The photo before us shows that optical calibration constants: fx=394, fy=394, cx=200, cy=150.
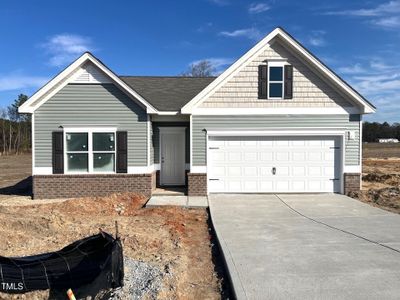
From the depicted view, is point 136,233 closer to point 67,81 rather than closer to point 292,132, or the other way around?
point 67,81

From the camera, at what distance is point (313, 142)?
14.7 m

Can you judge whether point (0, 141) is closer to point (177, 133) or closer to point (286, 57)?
point (177, 133)

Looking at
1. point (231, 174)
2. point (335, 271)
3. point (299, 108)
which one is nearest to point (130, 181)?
point (231, 174)

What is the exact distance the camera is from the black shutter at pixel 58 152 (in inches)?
558

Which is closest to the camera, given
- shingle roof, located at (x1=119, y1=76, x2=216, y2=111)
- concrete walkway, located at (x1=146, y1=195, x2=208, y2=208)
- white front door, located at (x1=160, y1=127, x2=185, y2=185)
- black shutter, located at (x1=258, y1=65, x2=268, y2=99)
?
concrete walkway, located at (x1=146, y1=195, x2=208, y2=208)

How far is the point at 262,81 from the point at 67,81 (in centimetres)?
708

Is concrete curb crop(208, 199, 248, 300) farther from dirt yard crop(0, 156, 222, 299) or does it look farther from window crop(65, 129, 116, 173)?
window crop(65, 129, 116, 173)

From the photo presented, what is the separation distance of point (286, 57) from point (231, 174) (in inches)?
188

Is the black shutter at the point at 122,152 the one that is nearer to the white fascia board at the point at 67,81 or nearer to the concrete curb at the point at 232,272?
the white fascia board at the point at 67,81

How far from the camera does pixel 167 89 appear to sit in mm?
17875

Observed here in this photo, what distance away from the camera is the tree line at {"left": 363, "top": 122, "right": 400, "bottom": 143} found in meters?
134

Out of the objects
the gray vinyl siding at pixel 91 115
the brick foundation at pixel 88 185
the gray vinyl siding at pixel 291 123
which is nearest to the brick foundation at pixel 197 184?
the gray vinyl siding at pixel 291 123

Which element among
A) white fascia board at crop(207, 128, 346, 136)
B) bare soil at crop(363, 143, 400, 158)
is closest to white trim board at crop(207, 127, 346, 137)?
white fascia board at crop(207, 128, 346, 136)

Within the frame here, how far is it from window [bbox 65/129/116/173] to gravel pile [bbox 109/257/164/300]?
8.07 meters
